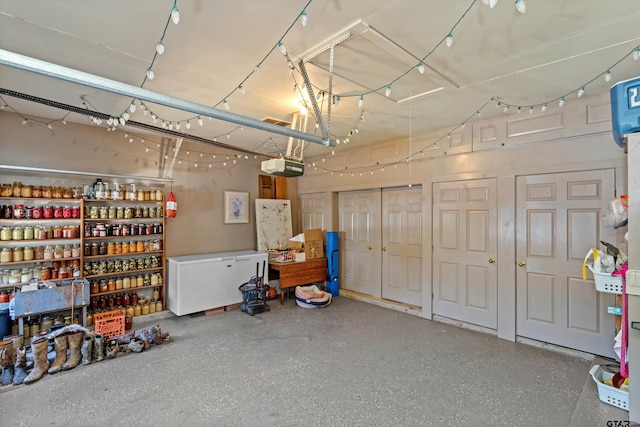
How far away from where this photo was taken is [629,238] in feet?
6.15

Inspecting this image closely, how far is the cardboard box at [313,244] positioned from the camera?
17.6 ft

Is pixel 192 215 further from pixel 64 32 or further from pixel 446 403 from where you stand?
pixel 446 403

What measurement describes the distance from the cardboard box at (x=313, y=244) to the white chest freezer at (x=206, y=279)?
851mm

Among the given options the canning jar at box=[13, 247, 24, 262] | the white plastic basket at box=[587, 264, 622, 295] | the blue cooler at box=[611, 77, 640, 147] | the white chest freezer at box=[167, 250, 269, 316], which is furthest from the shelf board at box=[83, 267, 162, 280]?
the blue cooler at box=[611, 77, 640, 147]

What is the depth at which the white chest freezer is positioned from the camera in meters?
4.27

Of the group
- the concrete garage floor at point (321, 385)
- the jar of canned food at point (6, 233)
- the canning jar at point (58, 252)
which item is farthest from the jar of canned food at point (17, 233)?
the concrete garage floor at point (321, 385)

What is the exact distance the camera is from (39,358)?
2.87m

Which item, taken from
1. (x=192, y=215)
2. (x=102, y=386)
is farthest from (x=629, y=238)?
(x=192, y=215)

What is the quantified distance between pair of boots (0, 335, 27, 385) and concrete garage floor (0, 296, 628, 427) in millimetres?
101

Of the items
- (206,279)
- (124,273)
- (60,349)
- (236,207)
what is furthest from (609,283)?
(124,273)

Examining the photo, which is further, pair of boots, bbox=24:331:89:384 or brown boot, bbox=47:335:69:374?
brown boot, bbox=47:335:69:374

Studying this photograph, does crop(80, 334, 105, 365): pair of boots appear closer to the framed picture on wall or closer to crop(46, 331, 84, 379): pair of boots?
crop(46, 331, 84, 379): pair of boots

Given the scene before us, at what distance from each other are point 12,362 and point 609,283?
5016mm

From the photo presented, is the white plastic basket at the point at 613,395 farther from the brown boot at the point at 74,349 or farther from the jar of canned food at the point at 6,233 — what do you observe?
the jar of canned food at the point at 6,233
